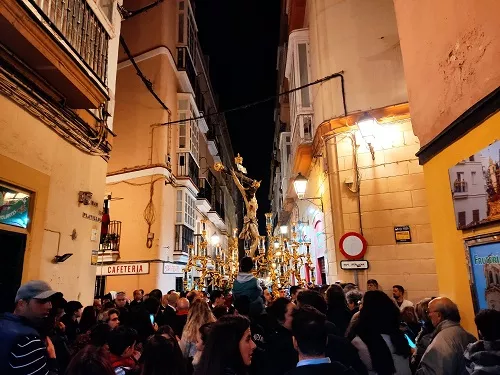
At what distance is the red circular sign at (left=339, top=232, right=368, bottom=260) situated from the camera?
793 cm

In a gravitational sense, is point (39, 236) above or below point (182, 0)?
below

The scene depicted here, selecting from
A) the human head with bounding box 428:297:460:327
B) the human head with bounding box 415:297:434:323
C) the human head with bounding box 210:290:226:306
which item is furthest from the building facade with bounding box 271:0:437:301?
the human head with bounding box 428:297:460:327

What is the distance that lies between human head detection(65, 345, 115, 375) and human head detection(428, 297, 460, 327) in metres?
2.81

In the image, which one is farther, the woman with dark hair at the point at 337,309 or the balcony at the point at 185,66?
the balcony at the point at 185,66

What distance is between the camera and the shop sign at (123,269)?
1313cm

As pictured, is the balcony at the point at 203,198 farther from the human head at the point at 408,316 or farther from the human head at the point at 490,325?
the human head at the point at 490,325

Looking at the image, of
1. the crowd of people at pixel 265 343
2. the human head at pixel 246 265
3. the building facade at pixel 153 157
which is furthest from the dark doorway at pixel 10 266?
the building facade at pixel 153 157

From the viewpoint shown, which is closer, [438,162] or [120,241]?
[438,162]

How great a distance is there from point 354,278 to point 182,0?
15.2 metres

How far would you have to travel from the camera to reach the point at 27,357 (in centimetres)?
236

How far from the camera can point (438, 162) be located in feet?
14.0

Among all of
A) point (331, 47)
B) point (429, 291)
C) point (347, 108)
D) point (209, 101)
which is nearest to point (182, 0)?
point (209, 101)

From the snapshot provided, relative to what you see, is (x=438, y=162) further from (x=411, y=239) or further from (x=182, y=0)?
(x=182, y=0)

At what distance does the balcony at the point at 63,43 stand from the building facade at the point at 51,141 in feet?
0.05
